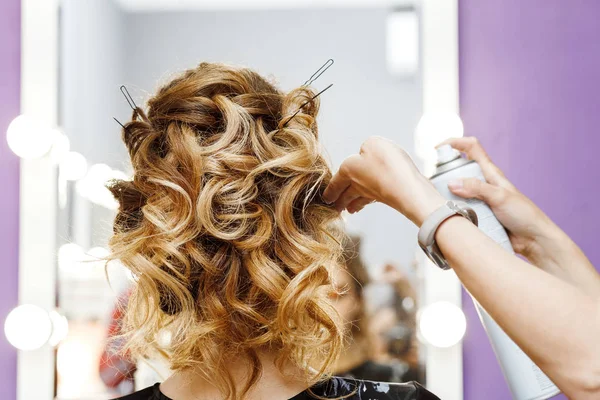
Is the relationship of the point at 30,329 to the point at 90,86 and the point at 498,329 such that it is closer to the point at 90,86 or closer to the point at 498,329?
the point at 90,86

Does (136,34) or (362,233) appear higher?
(136,34)

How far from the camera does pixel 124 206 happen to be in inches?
35.9

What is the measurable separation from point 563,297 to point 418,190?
0.20 meters

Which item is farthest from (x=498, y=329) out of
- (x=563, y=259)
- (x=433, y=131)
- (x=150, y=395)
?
(x=433, y=131)

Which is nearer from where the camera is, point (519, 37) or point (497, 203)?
point (497, 203)

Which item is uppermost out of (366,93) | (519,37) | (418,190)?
(519,37)

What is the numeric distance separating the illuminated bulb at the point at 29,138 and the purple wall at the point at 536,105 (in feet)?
3.05

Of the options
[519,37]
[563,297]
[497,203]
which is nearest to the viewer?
[563,297]

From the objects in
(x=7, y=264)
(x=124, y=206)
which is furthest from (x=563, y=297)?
(x=7, y=264)

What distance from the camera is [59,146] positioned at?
4.49ft

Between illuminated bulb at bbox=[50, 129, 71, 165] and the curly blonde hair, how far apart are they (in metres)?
0.56

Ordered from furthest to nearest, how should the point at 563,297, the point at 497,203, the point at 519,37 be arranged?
the point at 519,37, the point at 497,203, the point at 563,297

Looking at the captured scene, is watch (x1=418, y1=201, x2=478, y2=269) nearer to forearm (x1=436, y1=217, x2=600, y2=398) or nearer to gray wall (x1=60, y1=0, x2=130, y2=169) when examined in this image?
forearm (x1=436, y1=217, x2=600, y2=398)

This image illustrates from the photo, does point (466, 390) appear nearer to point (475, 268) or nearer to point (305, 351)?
point (305, 351)
